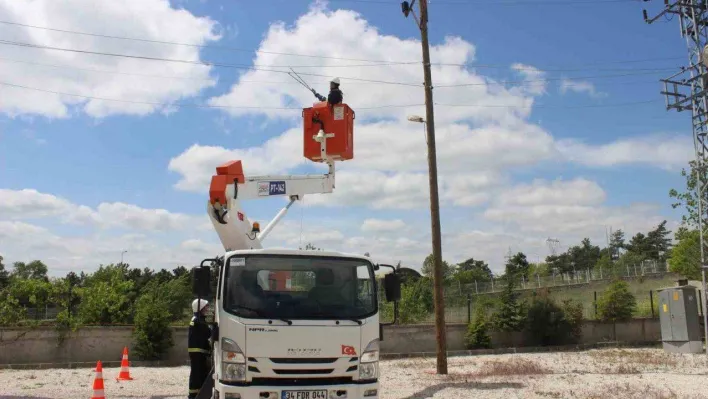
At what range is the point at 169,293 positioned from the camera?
18812 mm

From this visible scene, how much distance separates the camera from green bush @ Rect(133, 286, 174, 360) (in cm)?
1789

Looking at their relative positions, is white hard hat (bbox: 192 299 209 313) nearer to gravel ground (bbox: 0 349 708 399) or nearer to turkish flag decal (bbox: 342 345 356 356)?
turkish flag decal (bbox: 342 345 356 356)

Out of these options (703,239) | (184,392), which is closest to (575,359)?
(703,239)

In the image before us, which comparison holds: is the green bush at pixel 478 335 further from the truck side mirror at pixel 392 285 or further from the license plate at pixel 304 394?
the license plate at pixel 304 394

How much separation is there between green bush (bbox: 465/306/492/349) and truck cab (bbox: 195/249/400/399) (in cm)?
1418

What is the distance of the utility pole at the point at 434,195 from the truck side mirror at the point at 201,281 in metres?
8.14

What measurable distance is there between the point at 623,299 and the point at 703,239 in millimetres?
4654

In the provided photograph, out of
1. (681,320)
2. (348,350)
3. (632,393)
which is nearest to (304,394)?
(348,350)

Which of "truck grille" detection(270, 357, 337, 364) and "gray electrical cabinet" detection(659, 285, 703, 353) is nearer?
"truck grille" detection(270, 357, 337, 364)

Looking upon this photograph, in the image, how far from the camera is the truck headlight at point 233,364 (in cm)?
704

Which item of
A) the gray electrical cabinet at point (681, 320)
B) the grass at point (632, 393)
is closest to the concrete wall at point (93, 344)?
the gray electrical cabinet at point (681, 320)

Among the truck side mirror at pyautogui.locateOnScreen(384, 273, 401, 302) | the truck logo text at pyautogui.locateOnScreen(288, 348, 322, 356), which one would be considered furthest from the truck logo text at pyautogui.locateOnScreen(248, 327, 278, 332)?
the truck side mirror at pyautogui.locateOnScreen(384, 273, 401, 302)

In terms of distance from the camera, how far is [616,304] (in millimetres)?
23672

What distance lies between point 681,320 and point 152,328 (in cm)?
1710
